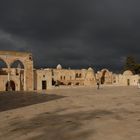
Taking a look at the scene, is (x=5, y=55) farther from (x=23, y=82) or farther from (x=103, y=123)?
(x=103, y=123)

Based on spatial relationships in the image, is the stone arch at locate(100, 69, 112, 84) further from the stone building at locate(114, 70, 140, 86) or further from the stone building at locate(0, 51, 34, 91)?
the stone building at locate(0, 51, 34, 91)

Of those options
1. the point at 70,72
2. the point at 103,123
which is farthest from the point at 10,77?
the point at 103,123

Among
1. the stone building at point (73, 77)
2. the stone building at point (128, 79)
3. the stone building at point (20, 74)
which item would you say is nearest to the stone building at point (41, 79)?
the stone building at point (20, 74)

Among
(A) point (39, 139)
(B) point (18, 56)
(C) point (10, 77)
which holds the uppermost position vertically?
(B) point (18, 56)

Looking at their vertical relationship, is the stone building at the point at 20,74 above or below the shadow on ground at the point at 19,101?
above

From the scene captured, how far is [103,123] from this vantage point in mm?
9016

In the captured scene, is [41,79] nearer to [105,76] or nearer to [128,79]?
[128,79]

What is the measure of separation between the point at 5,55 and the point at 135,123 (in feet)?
123

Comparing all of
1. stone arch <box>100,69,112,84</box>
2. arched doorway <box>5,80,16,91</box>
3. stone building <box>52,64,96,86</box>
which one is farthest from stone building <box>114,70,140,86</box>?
arched doorway <box>5,80,16,91</box>

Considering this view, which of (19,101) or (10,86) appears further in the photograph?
(10,86)

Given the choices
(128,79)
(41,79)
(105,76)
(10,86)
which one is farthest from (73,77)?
(10,86)

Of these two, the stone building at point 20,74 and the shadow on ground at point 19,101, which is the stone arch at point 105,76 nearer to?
the stone building at point 20,74

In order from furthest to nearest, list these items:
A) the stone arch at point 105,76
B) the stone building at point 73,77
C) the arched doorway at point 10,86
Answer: the stone arch at point 105,76 < the stone building at point 73,77 < the arched doorway at point 10,86

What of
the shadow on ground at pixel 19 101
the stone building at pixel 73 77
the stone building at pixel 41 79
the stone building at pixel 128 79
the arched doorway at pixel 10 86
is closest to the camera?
the shadow on ground at pixel 19 101
